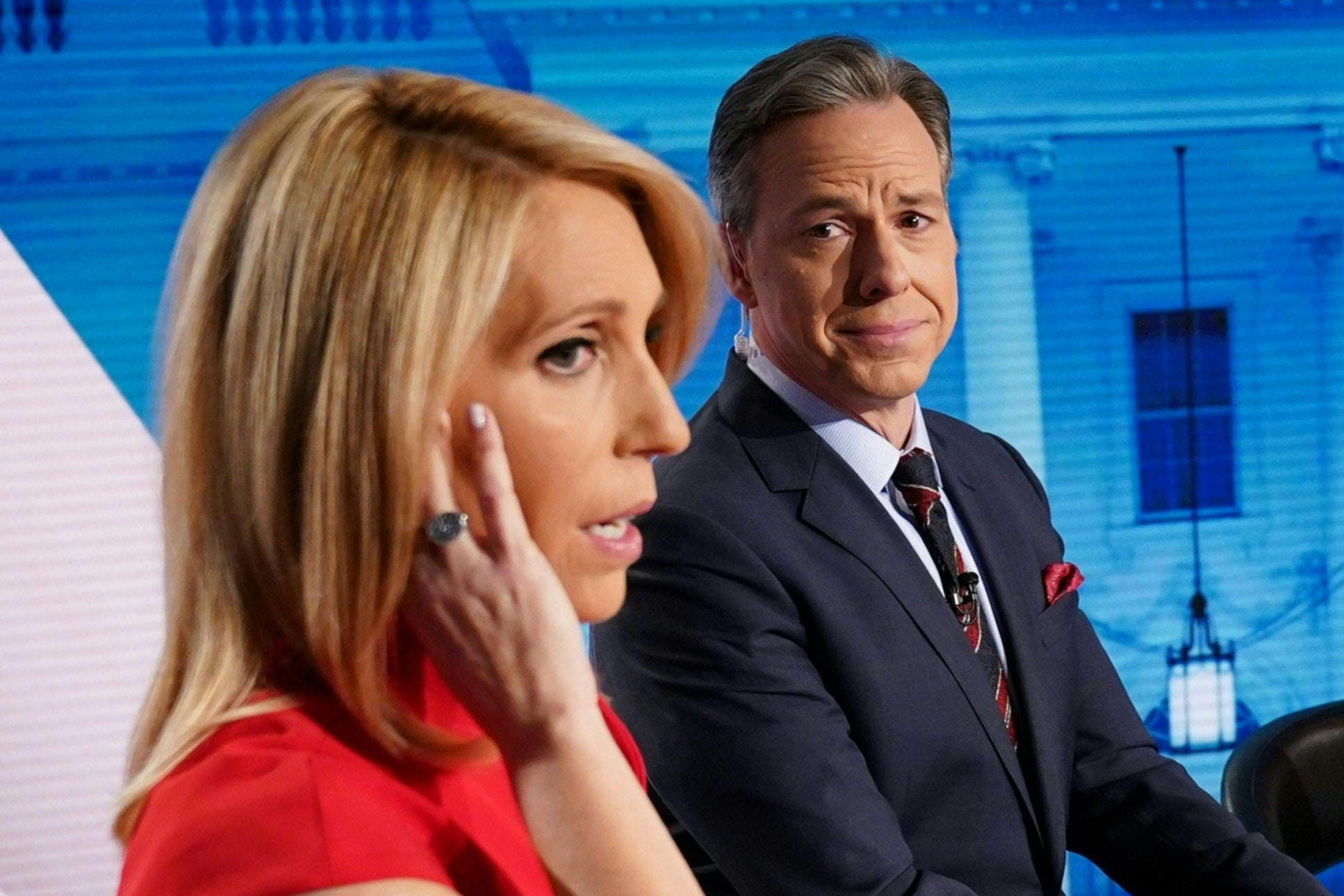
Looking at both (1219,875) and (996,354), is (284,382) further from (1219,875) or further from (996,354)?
(996,354)

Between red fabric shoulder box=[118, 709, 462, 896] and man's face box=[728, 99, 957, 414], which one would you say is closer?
red fabric shoulder box=[118, 709, 462, 896]

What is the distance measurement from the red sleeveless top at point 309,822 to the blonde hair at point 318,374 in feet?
0.07

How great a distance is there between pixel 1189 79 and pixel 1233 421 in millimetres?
1048

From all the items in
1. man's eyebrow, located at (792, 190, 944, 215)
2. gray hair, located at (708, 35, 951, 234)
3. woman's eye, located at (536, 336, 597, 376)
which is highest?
gray hair, located at (708, 35, 951, 234)

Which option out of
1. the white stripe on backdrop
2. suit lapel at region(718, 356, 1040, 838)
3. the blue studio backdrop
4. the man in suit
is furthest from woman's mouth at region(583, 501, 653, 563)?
the blue studio backdrop

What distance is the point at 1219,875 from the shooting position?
186 centimetres

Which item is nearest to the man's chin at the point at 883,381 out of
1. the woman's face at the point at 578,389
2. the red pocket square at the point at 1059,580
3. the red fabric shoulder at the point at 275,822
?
the red pocket square at the point at 1059,580

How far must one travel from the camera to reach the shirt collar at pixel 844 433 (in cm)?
192

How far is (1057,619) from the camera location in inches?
79.7

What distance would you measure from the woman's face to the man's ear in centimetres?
99

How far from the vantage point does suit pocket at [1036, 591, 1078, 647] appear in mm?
1990

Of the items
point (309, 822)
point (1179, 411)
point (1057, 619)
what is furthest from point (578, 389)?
point (1179, 411)

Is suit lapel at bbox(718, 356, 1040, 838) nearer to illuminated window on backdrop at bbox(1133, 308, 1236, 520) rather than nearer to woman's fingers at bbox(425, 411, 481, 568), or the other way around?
woman's fingers at bbox(425, 411, 481, 568)

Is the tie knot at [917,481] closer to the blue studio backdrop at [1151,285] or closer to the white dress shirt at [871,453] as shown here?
the white dress shirt at [871,453]
